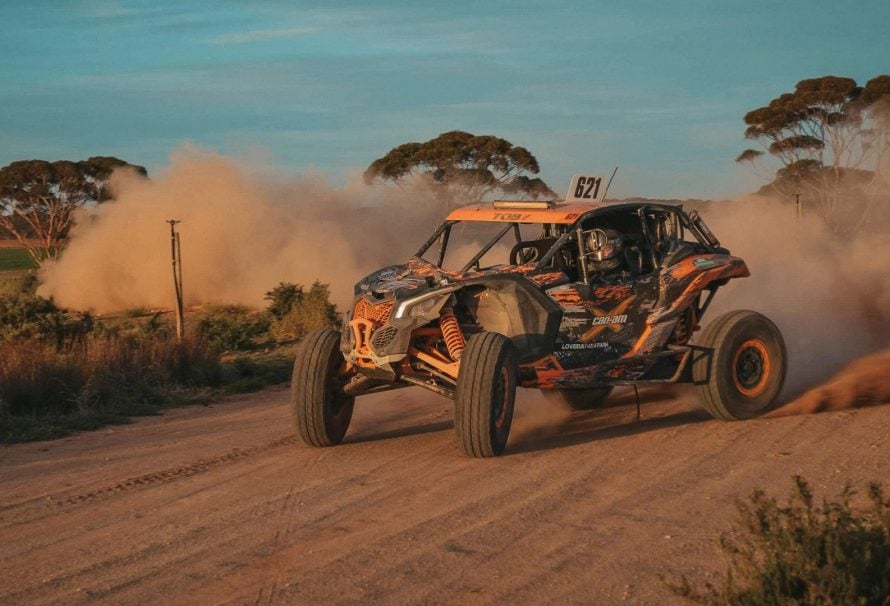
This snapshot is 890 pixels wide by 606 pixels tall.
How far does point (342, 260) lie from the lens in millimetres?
39500

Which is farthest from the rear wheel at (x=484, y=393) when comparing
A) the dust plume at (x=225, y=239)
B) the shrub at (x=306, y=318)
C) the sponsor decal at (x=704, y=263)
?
the dust plume at (x=225, y=239)

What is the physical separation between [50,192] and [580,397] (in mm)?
54085

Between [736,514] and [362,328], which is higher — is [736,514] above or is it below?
below

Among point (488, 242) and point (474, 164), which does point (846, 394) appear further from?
point (474, 164)

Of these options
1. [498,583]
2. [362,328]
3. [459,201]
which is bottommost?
[498,583]

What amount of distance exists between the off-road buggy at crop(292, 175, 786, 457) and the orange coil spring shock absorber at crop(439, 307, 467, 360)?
11mm

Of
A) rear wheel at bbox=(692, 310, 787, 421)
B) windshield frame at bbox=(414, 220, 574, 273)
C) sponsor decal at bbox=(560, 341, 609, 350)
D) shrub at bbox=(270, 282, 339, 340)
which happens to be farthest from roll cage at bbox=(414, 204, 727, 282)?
shrub at bbox=(270, 282, 339, 340)

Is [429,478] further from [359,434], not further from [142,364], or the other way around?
[142,364]

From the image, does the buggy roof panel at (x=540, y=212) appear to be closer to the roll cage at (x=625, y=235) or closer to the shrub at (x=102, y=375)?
the roll cage at (x=625, y=235)

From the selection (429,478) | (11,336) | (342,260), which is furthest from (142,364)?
(342,260)

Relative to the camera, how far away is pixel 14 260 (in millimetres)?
90750

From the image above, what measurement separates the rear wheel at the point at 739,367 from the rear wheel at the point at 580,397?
1583mm

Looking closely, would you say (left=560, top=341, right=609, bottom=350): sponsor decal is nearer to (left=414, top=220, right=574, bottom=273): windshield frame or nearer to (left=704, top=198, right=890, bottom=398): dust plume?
(left=414, top=220, right=574, bottom=273): windshield frame

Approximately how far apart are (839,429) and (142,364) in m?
9.02
